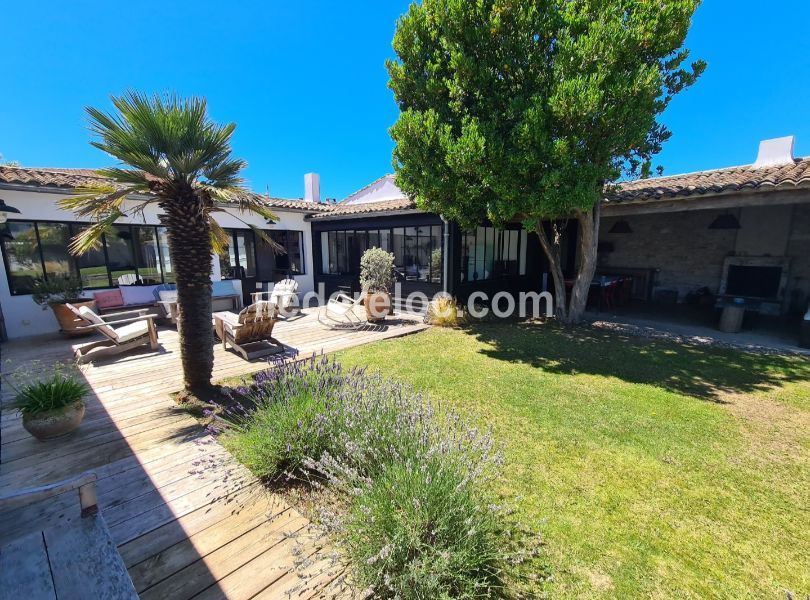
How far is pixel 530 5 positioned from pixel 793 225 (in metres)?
10.2

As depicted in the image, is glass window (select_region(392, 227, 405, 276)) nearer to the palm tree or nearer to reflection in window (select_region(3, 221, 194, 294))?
reflection in window (select_region(3, 221, 194, 294))

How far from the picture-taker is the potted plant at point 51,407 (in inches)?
136

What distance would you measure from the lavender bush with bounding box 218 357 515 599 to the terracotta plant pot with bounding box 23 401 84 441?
6.37ft

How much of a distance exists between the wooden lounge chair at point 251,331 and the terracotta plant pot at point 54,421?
271 cm

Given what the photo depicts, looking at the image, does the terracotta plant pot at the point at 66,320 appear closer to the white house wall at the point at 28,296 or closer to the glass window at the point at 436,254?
the white house wall at the point at 28,296

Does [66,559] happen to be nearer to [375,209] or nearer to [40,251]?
[40,251]

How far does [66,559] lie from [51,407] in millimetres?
2458

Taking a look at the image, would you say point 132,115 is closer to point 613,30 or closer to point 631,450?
point 631,450

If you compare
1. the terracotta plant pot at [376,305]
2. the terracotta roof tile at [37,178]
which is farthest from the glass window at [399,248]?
the terracotta roof tile at [37,178]

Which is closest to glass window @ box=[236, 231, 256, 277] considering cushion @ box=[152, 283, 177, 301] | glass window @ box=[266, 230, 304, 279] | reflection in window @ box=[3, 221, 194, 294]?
glass window @ box=[266, 230, 304, 279]

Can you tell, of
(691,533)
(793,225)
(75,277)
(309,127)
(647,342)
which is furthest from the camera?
(309,127)

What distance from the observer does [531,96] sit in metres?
6.30

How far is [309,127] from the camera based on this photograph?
66.2ft

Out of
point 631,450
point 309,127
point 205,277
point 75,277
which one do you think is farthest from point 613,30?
point 309,127
